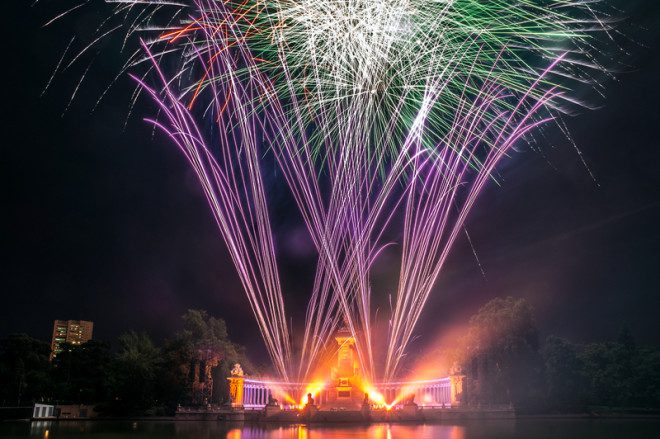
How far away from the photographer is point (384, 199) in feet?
97.5

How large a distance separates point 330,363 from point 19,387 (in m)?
31.2

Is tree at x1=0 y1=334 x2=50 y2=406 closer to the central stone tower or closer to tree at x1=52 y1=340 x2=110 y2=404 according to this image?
tree at x1=52 y1=340 x2=110 y2=404

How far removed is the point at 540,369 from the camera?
58562 millimetres

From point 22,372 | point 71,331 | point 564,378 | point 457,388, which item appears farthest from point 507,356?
point 71,331

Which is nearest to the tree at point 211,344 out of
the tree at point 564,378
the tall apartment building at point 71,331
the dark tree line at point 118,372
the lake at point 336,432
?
the dark tree line at point 118,372

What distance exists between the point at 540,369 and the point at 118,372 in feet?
143

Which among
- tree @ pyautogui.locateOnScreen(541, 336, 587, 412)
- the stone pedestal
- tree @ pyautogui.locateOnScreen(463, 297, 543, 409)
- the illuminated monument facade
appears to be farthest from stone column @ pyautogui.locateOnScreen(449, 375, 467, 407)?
the stone pedestal

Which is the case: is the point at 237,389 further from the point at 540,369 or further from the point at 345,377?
the point at 540,369

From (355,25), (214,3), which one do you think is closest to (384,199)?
(355,25)

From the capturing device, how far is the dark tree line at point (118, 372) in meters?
52.2

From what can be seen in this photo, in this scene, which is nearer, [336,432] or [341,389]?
[336,432]

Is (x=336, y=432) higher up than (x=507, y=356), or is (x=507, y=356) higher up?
(x=507, y=356)

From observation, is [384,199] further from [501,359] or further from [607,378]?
[607,378]

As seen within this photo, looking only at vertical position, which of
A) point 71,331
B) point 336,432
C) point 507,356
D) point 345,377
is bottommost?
point 336,432
